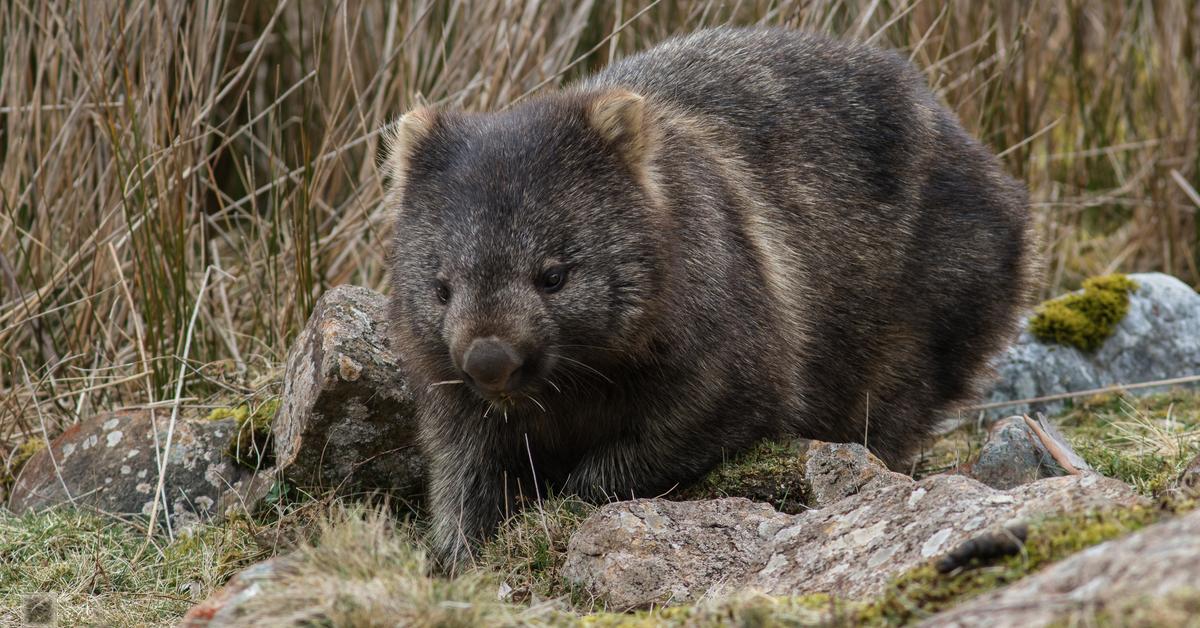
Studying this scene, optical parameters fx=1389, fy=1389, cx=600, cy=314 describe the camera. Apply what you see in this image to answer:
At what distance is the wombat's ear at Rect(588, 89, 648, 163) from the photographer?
4.67 m

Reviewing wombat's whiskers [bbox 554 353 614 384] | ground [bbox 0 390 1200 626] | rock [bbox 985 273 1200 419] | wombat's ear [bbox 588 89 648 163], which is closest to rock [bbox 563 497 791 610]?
ground [bbox 0 390 1200 626]

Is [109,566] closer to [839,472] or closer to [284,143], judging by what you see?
[839,472]

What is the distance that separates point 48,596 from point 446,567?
135cm

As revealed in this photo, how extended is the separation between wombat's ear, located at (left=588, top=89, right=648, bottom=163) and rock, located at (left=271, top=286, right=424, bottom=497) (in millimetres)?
1139

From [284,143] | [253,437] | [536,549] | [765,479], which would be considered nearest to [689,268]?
[765,479]

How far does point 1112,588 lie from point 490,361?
2157mm

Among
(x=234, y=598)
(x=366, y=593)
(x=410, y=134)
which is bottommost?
(x=234, y=598)

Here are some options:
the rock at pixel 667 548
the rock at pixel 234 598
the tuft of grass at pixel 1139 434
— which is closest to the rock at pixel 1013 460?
the tuft of grass at pixel 1139 434

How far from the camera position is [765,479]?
15.6ft

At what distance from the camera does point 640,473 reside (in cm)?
483

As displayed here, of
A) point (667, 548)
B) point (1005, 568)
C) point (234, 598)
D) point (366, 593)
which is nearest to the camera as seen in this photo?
point (1005, 568)

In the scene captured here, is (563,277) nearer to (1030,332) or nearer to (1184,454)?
(1184,454)

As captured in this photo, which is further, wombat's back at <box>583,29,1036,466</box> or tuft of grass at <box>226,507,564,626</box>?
wombat's back at <box>583,29,1036,466</box>

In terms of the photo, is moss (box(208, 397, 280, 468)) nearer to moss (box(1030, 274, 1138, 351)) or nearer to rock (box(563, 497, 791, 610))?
rock (box(563, 497, 791, 610))
